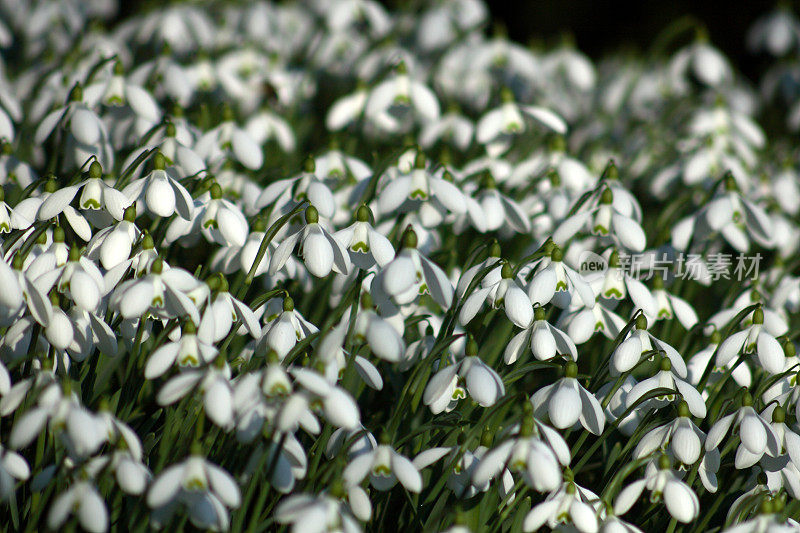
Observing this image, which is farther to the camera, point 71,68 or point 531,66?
point 531,66

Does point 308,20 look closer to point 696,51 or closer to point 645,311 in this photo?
point 696,51

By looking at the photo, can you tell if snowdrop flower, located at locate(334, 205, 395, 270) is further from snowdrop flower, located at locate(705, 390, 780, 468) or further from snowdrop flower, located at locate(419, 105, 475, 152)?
snowdrop flower, located at locate(419, 105, 475, 152)

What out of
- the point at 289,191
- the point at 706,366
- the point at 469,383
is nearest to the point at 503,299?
the point at 469,383

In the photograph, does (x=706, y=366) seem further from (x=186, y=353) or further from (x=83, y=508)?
(x=83, y=508)

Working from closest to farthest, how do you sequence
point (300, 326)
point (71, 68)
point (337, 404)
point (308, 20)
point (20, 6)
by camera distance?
point (337, 404) → point (300, 326) → point (71, 68) → point (20, 6) → point (308, 20)

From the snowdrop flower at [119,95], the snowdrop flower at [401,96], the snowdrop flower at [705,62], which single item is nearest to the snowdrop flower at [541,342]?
the snowdrop flower at [401,96]

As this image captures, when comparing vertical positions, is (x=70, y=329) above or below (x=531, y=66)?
above

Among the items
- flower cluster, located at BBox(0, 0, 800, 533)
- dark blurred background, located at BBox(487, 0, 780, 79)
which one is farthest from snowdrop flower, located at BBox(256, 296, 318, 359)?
dark blurred background, located at BBox(487, 0, 780, 79)

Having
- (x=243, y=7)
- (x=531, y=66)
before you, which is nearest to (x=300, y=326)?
(x=531, y=66)
